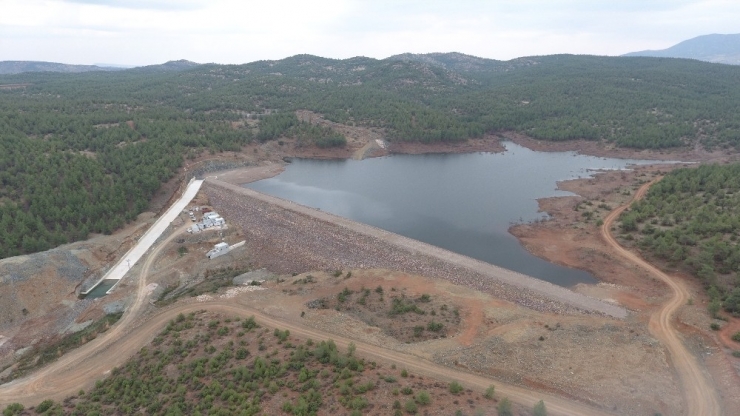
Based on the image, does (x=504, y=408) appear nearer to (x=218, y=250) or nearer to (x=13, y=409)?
(x=13, y=409)

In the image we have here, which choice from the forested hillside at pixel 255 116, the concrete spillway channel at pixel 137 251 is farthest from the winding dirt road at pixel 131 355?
the forested hillside at pixel 255 116

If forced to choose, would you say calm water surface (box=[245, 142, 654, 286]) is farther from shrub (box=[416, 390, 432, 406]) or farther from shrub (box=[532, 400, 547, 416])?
shrub (box=[416, 390, 432, 406])

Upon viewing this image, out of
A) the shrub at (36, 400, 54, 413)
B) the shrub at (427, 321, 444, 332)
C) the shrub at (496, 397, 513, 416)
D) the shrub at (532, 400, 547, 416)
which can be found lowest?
the shrub at (36, 400, 54, 413)

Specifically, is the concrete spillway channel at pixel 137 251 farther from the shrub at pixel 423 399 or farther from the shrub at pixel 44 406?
the shrub at pixel 423 399

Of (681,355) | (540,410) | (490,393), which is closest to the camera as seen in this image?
(540,410)

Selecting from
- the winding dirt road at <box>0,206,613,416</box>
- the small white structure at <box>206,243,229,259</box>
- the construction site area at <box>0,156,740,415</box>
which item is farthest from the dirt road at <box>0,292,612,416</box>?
the small white structure at <box>206,243,229,259</box>

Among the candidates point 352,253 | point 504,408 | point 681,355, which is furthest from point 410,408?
point 352,253
